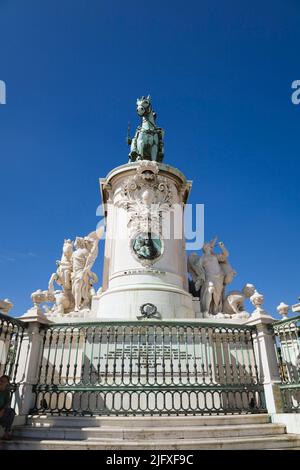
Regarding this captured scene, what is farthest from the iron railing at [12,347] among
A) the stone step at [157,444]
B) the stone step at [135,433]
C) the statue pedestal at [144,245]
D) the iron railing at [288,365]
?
the iron railing at [288,365]

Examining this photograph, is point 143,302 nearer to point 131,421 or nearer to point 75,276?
point 75,276

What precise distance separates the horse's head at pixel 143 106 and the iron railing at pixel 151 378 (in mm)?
12915

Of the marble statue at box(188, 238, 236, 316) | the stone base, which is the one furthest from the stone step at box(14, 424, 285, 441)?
the marble statue at box(188, 238, 236, 316)

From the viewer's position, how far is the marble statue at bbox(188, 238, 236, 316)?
13.0m

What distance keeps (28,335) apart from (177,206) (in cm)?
871

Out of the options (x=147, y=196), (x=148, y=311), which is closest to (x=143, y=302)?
(x=148, y=311)

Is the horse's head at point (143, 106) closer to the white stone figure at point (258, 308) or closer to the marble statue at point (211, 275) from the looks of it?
the marble statue at point (211, 275)

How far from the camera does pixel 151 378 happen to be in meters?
7.86

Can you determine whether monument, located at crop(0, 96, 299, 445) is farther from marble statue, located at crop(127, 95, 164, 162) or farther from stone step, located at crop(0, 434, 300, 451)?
stone step, located at crop(0, 434, 300, 451)

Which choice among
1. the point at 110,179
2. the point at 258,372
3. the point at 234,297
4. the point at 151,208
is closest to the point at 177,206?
the point at 151,208

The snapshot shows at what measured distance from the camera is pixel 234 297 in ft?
42.6

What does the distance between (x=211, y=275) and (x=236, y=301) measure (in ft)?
4.93

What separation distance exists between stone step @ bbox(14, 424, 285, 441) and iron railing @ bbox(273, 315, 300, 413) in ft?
4.10

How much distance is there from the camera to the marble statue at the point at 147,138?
16.0 meters
